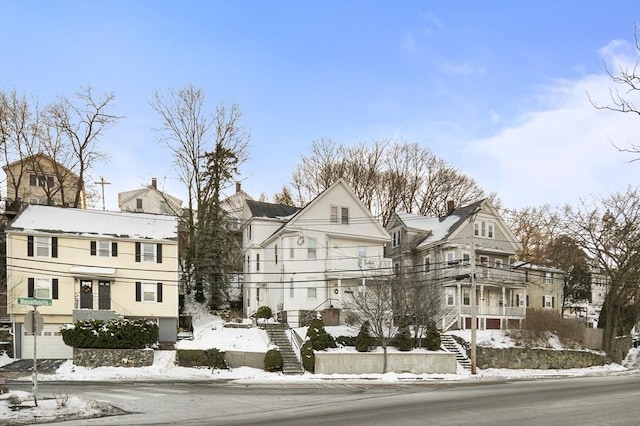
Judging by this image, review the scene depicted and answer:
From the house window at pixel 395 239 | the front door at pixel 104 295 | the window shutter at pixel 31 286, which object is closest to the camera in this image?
the window shutter at pixel 31 286

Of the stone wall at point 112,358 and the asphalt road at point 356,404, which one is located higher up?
the asphalt road at point 356,404

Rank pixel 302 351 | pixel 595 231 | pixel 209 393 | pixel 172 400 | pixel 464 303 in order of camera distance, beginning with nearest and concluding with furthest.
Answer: pixel 172 400, pixel 209 393, pixel 302 351, pixel 595 231, pixel 464 303

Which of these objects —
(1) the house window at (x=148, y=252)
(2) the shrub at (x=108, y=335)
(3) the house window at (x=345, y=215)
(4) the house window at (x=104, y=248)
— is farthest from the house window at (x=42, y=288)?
(3) the house window at (x=345, y=215)

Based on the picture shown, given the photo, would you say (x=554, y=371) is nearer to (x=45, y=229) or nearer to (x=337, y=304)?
(x=337, y=304)

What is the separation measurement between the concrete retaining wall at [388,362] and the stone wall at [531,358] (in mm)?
4580

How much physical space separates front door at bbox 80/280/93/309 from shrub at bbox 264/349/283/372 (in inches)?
559

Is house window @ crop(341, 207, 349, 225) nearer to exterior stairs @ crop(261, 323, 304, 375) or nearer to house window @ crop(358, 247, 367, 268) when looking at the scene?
house window @ crop(358, 247, 367, 268)

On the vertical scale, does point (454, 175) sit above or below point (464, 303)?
above

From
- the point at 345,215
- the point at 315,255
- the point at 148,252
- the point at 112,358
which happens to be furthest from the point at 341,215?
the point at 112,358

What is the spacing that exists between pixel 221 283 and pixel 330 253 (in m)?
10.1

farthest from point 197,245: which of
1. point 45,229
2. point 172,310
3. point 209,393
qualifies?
point 209,393

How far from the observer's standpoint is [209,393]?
22.5 metres

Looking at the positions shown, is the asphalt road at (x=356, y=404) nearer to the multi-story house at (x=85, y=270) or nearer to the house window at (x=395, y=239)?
the multi-story house at (x=85, y=270)

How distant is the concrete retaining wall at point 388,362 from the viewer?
3269cm
